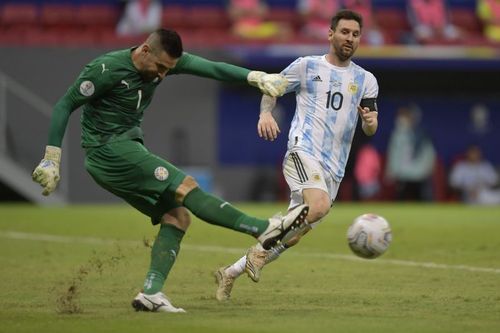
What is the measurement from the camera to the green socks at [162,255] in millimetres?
8852

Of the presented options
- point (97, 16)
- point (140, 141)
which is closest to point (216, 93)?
point (97, 16)

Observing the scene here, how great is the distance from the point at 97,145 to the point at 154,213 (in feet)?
2.39

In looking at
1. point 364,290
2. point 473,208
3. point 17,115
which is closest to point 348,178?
point 473,208

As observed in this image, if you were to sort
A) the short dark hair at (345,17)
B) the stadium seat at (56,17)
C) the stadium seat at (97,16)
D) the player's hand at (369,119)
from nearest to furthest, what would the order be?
the player's hand at (369,119), the short dark hair at (345,17), the stadium seat at (56,17), the stadium seat at (97,16)

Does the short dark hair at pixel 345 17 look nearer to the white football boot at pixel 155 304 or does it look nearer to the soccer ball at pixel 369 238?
the soccer ball at pixel 369 238

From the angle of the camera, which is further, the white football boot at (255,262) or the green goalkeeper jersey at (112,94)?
the white football boot at (255,262)

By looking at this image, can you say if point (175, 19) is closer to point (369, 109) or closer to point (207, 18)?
point (207, 18)

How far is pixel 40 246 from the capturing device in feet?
51.0

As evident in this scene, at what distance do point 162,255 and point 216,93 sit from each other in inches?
754

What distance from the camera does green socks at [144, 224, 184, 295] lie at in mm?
8852

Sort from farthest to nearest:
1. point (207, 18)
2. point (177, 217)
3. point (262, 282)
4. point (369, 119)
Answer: point (207, 18) < point (262, 282) < point (369, 119) < point (177, 217)

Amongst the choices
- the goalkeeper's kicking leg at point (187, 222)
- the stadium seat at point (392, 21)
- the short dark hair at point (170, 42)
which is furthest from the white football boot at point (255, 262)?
the stadium seat at point (392, 21)

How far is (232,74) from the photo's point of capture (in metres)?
8.87

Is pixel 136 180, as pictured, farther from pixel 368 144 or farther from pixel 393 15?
pixel 393 15
